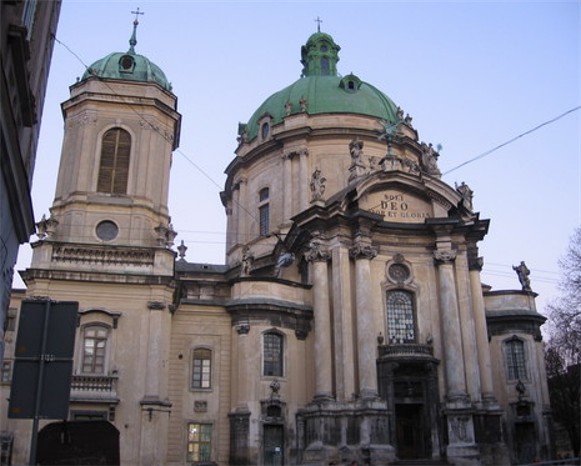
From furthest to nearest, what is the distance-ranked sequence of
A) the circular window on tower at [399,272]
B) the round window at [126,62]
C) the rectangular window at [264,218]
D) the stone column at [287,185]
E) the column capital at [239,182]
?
the column capital at [239,182] → the rectangular window at [264,218] → the stone column at [287,185] → the round window at [126,62] → the circular window on tower at [399,272]

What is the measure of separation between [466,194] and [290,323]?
503 inches

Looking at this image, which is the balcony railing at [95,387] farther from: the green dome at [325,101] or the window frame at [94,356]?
the green dome at [325,101]

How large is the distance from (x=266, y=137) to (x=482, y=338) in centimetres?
1901

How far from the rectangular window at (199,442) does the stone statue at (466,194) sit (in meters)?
18.2

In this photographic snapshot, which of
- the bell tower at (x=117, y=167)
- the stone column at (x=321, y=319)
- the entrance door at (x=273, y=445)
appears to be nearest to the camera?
the entrance door at (x=273, y=445)

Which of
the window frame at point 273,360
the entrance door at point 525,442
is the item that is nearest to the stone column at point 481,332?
the entrance door at point 525,442

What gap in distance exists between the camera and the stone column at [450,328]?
100ft

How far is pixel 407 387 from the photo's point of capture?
102ft

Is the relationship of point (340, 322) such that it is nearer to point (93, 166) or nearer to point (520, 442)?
point (520, 442)

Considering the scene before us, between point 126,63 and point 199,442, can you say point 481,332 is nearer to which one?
point 199,442

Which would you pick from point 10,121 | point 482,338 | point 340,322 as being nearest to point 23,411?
point 10,121

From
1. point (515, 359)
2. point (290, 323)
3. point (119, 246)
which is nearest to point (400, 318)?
point (290, 323)

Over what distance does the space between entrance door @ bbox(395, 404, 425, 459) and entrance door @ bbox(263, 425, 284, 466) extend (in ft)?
18.2

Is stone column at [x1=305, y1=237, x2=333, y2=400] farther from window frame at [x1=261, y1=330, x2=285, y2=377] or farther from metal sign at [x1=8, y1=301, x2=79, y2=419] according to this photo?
metal sign at [x1=8, y1=301, x2=79, y2=419]
